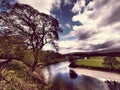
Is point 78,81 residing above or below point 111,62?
below

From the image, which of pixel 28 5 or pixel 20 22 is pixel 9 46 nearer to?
pixel 20 22

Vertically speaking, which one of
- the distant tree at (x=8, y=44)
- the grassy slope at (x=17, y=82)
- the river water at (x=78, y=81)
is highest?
the distant tree at (x=8, y=44)

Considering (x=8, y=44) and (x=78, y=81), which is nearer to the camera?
(x=8, y=44)

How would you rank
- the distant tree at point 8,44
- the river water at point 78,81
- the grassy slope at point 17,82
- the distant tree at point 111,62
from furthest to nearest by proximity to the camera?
1. the distant tree at point 111,62
2. the river water at point 78,81
3. the distant tree at point 8,44
4. the grassy slope at point 17,82

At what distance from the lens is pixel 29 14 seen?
2773 cm

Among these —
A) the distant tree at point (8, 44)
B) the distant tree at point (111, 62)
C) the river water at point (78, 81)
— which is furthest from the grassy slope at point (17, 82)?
the distant tree at point (111, 62)

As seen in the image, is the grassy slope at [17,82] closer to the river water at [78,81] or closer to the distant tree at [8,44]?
the distant tree at [8,44]

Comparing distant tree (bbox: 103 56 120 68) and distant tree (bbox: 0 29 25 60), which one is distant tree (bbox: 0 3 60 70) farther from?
distant tree (bbox: 103 56 120 68)

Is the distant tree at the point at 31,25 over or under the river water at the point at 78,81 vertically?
over

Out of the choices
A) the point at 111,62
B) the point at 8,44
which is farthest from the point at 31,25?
the point at 111,62

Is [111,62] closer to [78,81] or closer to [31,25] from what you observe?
[78,81]

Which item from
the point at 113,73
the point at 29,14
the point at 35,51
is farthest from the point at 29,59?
the point at 113,73

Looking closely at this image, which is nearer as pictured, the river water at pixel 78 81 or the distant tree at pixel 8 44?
the distant tree at pixel 8 44

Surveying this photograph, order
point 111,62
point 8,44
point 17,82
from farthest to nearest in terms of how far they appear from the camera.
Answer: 1. point 111,62
2. point 8,44
3. point 17,82
